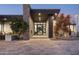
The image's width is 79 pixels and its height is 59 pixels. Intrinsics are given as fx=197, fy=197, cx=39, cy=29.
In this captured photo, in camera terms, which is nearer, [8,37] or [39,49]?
[39,49]

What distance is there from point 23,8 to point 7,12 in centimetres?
102

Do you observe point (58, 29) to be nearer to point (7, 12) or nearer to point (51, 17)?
point (51, 17)

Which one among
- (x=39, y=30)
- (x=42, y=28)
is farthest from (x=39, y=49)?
(x=42, y=28)

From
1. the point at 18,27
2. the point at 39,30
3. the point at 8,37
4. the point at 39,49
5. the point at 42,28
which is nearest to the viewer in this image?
the point at 39,49

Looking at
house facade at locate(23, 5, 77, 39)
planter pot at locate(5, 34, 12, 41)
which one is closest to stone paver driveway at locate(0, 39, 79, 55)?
planter pot at locate(5, 34, 12, 41)

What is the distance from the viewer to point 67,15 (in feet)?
35.5

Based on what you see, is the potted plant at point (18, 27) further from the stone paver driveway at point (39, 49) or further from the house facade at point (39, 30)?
the stone paver driveway at point (39, 49)

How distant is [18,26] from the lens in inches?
423

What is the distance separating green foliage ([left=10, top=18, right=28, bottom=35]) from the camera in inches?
419

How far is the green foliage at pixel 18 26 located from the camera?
10.6 metres

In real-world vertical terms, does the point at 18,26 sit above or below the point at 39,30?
above

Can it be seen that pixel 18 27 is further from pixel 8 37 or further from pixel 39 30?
pixel 39 30

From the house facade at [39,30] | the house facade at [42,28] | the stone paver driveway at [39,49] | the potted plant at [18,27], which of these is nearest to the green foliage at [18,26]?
the potted plant at [18,27]
